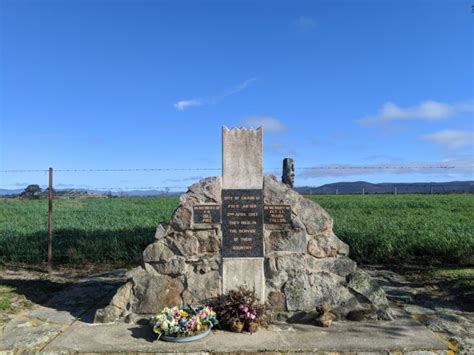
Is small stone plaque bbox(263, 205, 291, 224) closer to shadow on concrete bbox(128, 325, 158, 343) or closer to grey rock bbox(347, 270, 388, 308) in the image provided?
grey rock bbox(347, 270, 388, 308)

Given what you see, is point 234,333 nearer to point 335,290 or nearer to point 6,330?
point 335,290

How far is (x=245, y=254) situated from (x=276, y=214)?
0.66m

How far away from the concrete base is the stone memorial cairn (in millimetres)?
13

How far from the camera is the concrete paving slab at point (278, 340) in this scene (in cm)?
460

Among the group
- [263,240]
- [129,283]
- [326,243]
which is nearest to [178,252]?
[129,283]

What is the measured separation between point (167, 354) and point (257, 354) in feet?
2.99

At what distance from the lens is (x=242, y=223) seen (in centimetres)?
588

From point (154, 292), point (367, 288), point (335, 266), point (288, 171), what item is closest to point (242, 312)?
point (154, 292)

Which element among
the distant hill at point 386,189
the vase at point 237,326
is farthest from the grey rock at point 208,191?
the distant hill at point 386,189

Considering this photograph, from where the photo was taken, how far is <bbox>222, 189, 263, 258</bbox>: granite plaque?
230 inches

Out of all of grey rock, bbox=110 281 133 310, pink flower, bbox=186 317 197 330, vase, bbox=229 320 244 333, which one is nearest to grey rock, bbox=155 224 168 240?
grey rock, bbox=110 281 133 310

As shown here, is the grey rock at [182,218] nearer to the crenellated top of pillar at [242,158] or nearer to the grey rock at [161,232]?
the grey rock at [161,232]

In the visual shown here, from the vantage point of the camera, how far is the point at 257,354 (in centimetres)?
451

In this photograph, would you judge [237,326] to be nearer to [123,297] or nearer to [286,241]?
[286,241]
